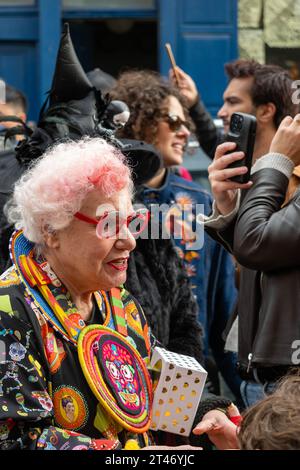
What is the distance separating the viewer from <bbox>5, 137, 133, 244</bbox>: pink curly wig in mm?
3010

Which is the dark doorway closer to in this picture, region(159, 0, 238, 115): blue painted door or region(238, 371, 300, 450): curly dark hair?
region(159, 0, 238, 115): blue painted door

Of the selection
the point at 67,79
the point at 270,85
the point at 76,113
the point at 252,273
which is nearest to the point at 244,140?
the point at 252,273

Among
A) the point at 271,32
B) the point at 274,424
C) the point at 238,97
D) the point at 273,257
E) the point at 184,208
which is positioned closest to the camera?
the point at 274,424

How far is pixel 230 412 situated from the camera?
127 inches

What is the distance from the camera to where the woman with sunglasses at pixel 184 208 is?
190 inches

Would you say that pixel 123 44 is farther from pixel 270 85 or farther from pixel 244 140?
pixel 244 140

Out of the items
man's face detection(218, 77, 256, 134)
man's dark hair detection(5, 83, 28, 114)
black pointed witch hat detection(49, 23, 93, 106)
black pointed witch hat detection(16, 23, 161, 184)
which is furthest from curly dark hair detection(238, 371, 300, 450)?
man's dark hair detection(5, 83, 28, 114)

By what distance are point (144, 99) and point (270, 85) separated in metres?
0.65

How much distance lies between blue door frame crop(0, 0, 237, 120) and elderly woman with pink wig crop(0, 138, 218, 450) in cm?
578

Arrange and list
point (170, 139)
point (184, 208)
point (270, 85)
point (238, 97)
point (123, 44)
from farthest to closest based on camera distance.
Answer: point (123, 44), point (238, 97), point (270, 85), point (170, 139), point (184, 208)

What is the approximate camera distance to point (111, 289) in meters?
3.28

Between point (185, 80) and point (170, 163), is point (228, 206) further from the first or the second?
point (185, 80)

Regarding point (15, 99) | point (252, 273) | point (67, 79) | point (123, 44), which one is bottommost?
point (123, 44)

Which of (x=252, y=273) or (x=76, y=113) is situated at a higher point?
(x=76, y=113)
